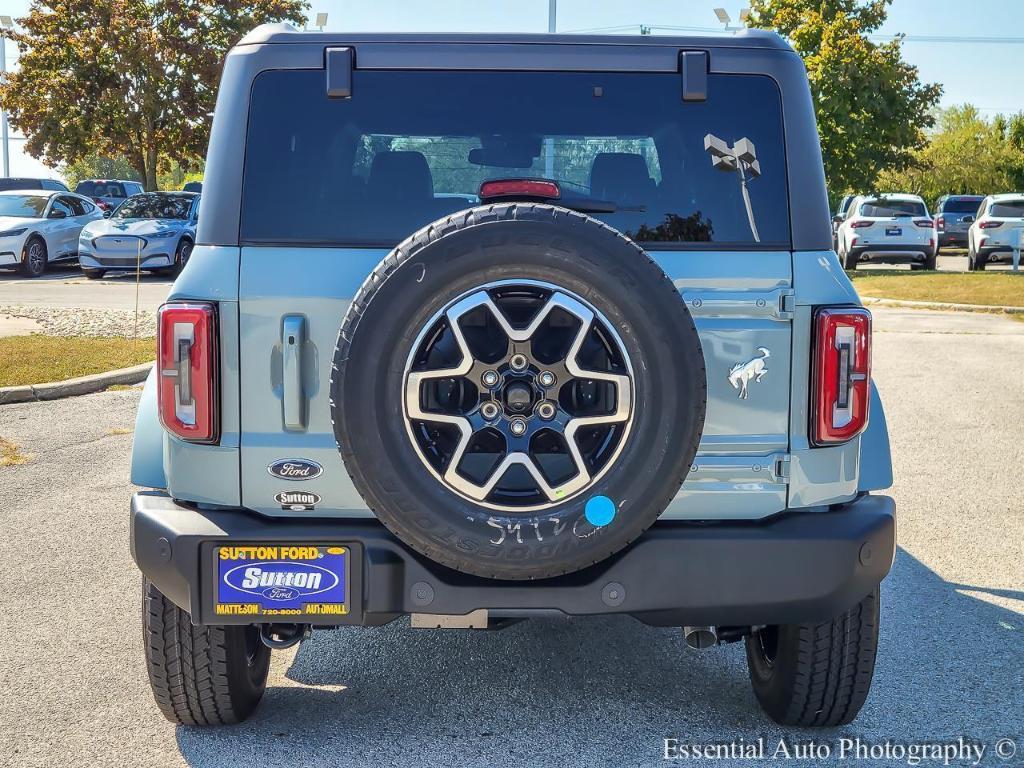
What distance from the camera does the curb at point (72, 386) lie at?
9.64 meters

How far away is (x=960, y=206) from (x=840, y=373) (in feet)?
126

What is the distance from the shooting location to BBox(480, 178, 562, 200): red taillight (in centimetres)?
317

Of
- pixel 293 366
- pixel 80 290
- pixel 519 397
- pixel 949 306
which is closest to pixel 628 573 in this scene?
pixel 519 397

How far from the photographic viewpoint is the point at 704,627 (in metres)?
3.31

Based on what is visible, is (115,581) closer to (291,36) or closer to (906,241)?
(291,36)

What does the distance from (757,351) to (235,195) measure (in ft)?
4.85

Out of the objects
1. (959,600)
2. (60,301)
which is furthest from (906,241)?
(959,600)

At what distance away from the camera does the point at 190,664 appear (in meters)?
3.44

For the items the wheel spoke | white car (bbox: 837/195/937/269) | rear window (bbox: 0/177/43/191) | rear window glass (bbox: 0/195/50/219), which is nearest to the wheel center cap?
the wheel spoke

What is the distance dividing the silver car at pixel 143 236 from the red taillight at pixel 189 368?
18983 millimetres

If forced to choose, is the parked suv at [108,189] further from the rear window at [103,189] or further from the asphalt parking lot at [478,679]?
the asphalt parking lot at [478,679]

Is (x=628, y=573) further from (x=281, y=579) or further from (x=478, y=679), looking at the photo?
(x=478, y=679)

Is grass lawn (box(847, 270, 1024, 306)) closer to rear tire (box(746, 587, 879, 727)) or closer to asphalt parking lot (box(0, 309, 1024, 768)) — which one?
asphalt parking lot (box(0, 309, 1024, 768))

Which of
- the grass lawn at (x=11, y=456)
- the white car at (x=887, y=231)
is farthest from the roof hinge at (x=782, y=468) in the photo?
the white car at (x=887, y=231)
